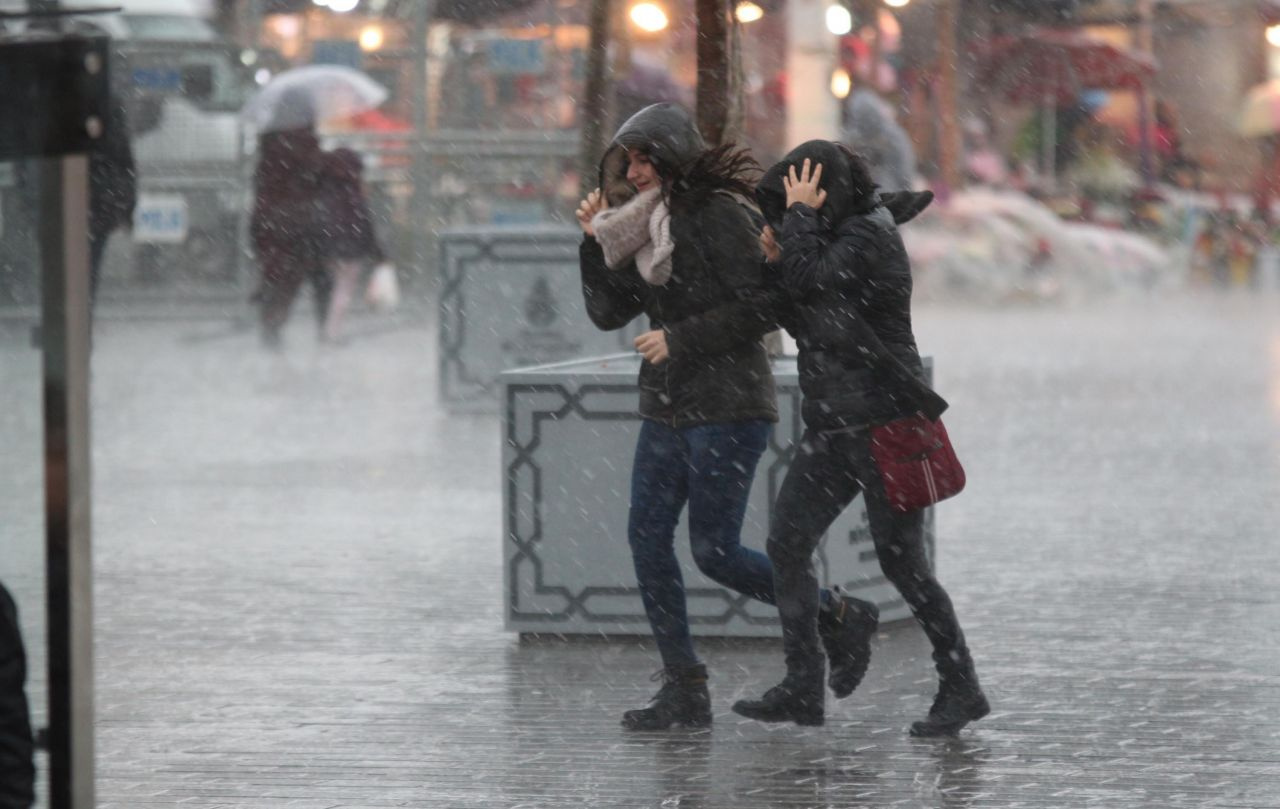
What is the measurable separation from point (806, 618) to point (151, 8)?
2141 cm

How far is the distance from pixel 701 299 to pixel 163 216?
54.2 feet

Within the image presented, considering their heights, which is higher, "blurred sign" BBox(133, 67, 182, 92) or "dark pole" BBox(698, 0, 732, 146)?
"dark pole" BBox(698, 0, 732, 146)

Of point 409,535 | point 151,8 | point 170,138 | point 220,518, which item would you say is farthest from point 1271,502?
point 151,8

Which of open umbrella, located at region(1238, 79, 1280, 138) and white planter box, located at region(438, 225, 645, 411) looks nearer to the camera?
white planter box, located at region(438, 225, 645, 411)

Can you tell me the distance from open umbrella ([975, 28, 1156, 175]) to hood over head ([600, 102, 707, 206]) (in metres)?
27.4

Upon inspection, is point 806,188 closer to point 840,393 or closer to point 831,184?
point 831,184

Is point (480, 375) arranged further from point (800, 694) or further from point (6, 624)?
point (6, 624)

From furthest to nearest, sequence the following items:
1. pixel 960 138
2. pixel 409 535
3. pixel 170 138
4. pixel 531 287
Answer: pixel 960 138, pixel 170 138, pixel 531 287, pixel 409 535

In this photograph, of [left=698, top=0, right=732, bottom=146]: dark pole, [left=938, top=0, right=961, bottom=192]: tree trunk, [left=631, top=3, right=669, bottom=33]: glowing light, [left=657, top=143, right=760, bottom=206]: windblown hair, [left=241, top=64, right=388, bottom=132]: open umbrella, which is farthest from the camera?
[left=938, top=0, right=961, bottom=192]: tree trunk

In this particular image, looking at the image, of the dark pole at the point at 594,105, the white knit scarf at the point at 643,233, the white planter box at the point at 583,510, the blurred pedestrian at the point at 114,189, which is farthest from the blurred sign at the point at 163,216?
the white knit scarf at the point at 643,233

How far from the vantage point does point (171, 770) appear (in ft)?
18.9

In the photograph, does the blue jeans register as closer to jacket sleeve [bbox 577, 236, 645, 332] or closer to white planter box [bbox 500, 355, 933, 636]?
jacket sleeve [bbox 577, 236, 645, 332]

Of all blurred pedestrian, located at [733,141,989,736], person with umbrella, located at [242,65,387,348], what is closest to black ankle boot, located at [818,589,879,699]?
blurred pedestrian, located at [733,141,989,736]

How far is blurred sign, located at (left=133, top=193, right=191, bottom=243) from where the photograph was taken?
21.7 metres
